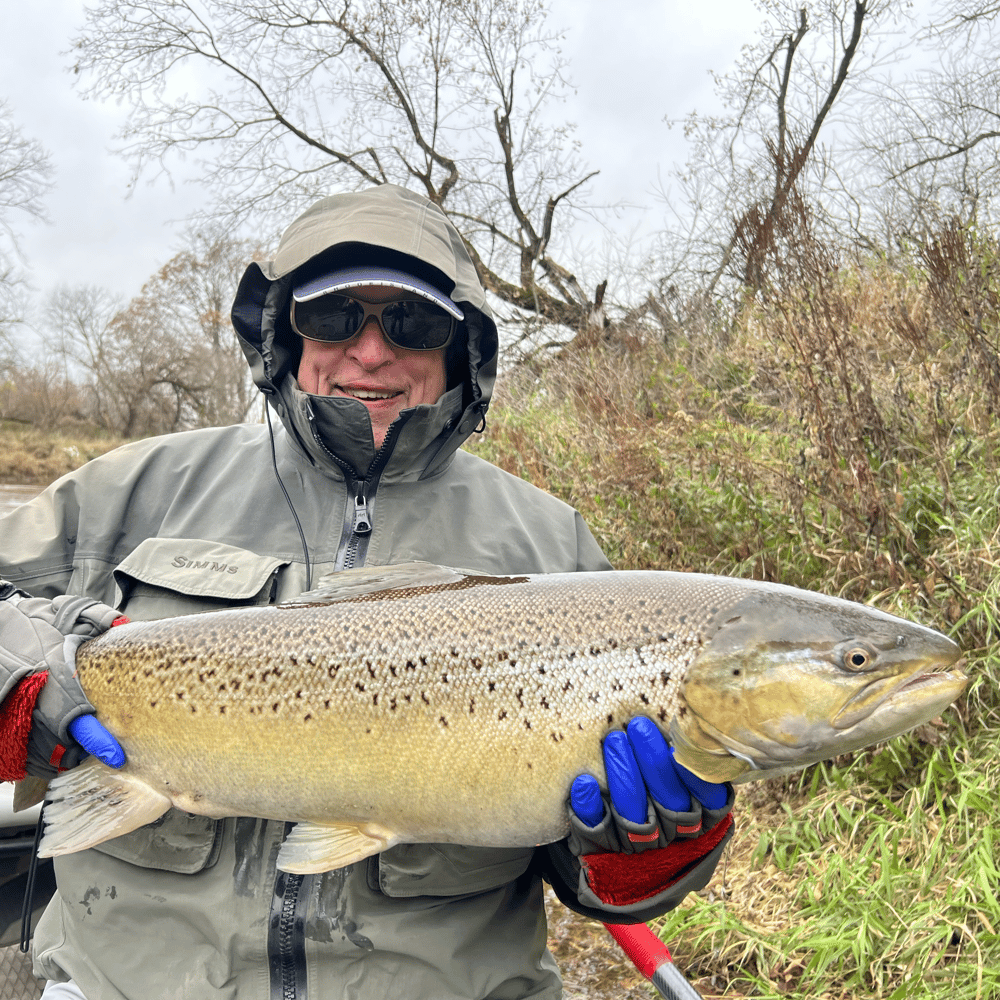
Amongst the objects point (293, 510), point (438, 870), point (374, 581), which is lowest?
point (438, 870)

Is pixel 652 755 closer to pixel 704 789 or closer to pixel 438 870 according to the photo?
pixel 704 789

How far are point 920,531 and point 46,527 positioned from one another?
3.62 m

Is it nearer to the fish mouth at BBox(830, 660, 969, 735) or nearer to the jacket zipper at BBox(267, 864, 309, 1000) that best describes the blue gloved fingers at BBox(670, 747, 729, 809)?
the fish mouth at BBox(830, 660, 969, 735)

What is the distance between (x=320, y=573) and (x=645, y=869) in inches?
44.4

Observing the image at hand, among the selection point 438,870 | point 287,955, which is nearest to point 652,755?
point 438,870

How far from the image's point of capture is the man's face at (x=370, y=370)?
2.54 metres

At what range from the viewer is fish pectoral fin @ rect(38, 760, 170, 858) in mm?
1764

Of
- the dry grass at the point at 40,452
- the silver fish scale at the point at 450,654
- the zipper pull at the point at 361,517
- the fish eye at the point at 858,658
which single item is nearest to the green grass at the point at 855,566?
the fish eye at the point at 858,658

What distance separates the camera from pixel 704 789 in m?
1.78

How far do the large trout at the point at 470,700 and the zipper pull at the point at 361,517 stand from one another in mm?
432

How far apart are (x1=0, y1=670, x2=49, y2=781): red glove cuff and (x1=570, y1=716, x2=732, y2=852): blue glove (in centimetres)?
124

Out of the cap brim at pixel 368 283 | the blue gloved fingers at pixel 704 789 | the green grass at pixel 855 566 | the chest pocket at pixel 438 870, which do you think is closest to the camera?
the blue gloved fingers at pixel 704 789

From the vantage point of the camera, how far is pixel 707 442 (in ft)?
16.1

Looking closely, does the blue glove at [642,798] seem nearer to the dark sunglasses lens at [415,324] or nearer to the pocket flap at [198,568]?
the pocket flap at [198,568]
